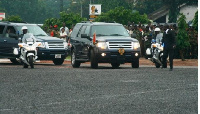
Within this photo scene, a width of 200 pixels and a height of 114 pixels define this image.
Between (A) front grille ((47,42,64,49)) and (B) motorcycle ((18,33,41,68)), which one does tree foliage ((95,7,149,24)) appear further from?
(B) motorcycle ((18,33,41,68))

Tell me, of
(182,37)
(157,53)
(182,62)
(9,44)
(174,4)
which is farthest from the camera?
(174,4)

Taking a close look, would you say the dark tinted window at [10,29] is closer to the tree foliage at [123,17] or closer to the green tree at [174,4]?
the tree foliage at [123,17]

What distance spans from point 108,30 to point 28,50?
3.14 metres

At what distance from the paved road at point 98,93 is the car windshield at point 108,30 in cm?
556

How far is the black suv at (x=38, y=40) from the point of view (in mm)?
30531

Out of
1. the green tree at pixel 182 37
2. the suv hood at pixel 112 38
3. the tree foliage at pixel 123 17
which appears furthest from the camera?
the tree foliage at pixel 123 17

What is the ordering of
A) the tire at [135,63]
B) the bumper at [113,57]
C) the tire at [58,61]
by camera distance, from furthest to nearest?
the tire at [58,61]
the tire at [135,63]
the bumper at [113,57]

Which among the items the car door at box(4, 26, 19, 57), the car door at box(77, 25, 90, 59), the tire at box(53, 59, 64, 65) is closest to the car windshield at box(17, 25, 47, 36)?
the car door at box(4, 26, 19, 57)

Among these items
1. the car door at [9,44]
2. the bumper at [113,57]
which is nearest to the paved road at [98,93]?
the bumper at [113,57]

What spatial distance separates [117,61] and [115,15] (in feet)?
111

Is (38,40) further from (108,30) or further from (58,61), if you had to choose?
(108,30)

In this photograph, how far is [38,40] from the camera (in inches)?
1212

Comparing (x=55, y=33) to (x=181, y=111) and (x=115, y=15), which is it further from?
(x=181, y=111)

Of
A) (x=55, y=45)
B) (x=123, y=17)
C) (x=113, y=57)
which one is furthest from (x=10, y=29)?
(x=123, y=17)
